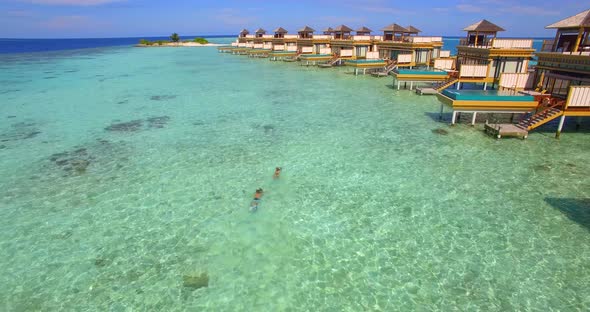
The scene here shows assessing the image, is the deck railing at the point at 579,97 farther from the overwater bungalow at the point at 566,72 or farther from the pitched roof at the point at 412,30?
the pitched roof at the point at 412,30

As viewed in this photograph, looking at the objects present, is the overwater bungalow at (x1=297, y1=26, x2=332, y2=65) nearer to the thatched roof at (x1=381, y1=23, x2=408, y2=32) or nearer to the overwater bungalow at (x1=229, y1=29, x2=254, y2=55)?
the thatched roof at (x1=381, y1=23, x2=408, y2=32)

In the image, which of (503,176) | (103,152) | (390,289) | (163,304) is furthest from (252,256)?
(103,152)

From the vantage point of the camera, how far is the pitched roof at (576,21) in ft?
58.9

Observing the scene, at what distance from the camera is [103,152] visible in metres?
17.5

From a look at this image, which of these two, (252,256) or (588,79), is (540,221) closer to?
(252,256)

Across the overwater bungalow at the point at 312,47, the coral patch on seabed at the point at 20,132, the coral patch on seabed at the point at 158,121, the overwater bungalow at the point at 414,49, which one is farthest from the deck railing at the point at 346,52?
the coral patch on seabed at the point at 20,132

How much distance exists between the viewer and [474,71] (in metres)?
27.4

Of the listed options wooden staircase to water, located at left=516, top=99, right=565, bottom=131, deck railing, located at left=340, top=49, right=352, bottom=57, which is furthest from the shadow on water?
deck railing, located at left=340, top=49, right=352, bottom=57

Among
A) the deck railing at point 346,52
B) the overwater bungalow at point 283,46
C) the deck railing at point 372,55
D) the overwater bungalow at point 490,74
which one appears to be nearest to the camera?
the overwater bungalow at point 490,74

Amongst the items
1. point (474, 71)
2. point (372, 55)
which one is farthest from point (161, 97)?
point (474, 71)

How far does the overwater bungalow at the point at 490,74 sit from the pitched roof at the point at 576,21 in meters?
3.43

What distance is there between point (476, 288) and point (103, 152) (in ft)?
60.8

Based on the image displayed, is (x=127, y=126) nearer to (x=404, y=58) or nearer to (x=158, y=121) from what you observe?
(x=158, y=121)

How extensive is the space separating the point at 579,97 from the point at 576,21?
197 inches
